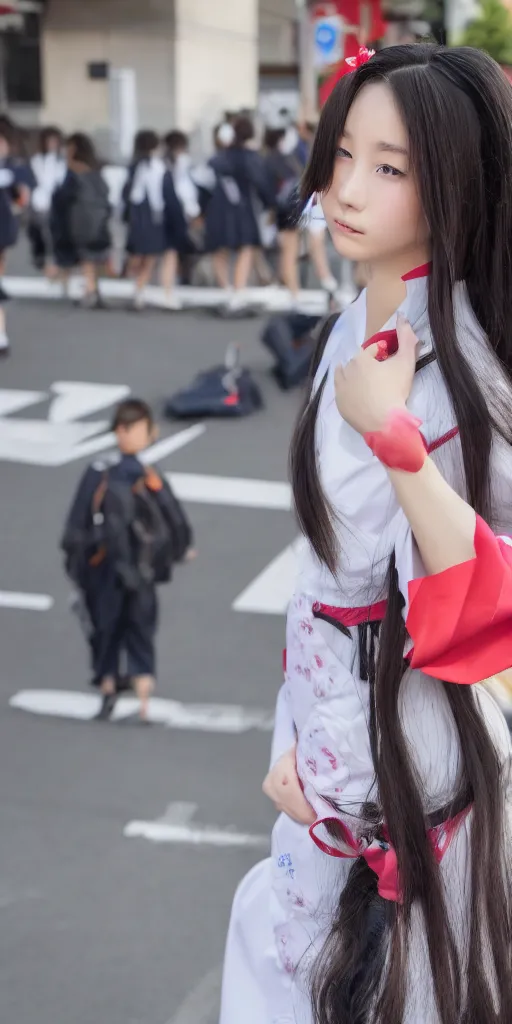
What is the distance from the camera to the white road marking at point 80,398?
33.4ft

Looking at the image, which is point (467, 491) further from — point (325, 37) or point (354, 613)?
point (325, 37)

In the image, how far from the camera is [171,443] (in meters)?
9.43

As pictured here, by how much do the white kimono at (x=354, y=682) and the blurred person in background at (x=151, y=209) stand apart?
11947 mm

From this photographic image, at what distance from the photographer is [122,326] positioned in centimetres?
1327

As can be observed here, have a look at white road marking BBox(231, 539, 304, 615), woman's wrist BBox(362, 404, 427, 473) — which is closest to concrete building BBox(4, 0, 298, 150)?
white road marking BBox(231, 539, 304, 615)

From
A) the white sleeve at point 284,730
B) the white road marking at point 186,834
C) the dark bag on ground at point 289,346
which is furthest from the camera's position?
the dark bag on ground at point 289,346

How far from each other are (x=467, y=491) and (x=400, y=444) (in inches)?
6.3

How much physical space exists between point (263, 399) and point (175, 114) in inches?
680

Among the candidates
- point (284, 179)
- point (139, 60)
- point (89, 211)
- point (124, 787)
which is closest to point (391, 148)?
point (124, 787)

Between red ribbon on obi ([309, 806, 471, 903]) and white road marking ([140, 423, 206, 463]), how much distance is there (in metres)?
7.12

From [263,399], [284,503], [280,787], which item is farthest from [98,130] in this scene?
[280,787]

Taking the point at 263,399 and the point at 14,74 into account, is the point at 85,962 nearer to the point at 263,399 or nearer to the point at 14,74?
the point at 263,399

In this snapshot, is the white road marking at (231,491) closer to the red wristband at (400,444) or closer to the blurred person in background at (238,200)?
the blurred person in background at (238,200)

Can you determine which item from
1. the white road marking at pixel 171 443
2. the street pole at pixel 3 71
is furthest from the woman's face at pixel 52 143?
the street pole at pixel 3 71
